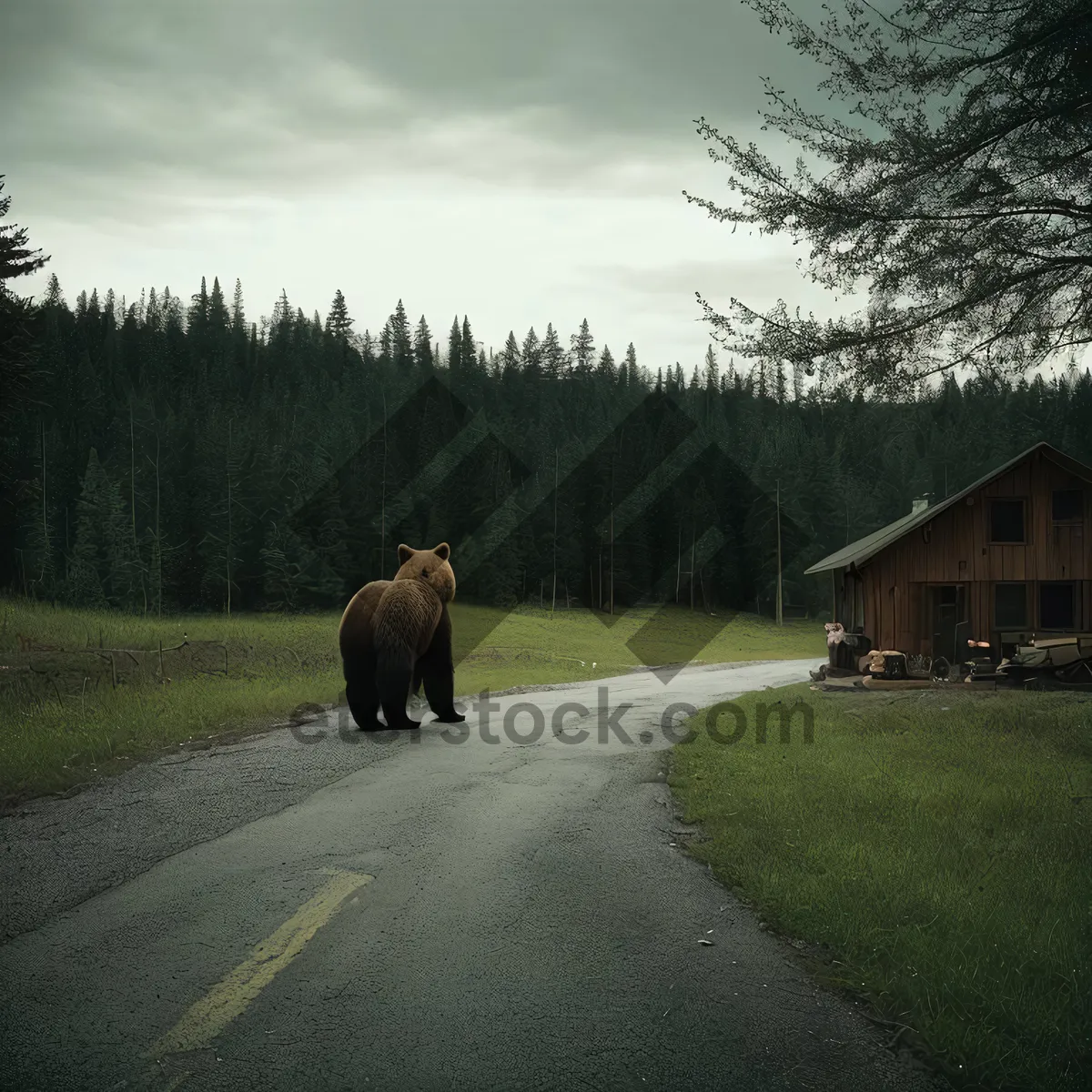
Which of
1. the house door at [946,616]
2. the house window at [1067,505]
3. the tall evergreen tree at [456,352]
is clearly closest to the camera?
the house window at [1067,505]

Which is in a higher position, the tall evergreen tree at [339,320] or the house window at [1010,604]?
the tall evergreen tree at [339,320]

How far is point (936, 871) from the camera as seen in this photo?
6035 millimetres

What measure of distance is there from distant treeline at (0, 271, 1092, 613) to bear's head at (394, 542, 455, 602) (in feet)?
56.8

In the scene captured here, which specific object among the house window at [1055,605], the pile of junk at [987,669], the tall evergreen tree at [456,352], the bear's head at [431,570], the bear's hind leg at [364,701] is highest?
the tall evergreen tree at [456,352]

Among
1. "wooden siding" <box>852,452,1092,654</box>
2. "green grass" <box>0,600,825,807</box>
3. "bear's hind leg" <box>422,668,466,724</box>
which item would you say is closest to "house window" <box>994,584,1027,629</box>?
"wooden siding" <box>852,452,1092,654</box>

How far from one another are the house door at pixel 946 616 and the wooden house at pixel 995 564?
0.03 m

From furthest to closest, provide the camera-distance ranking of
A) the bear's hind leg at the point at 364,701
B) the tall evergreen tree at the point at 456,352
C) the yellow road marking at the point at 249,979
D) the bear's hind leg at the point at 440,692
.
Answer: the tall evergreen tree at the point at 456,352 < the bear's hind leg at the point at 440,692 < the bear's hind leg at the point at 364,701 < the yellow road marking at the point at 249,979

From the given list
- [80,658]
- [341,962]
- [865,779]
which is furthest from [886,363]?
[80,658]

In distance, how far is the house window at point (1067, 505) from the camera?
79.6ft

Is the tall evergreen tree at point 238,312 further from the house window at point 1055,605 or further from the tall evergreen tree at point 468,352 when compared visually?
the house window at point 1055,605

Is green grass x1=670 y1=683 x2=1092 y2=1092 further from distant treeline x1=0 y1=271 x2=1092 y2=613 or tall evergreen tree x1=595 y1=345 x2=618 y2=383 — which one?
tall evergreen tree x1=595 y1=345 x2=618 y2=383

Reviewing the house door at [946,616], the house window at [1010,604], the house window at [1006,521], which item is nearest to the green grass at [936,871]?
the house door at [946,616]

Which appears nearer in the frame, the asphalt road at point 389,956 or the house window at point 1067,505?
the asphalt road at point 389,956

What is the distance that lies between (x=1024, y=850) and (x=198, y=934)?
238 inches
